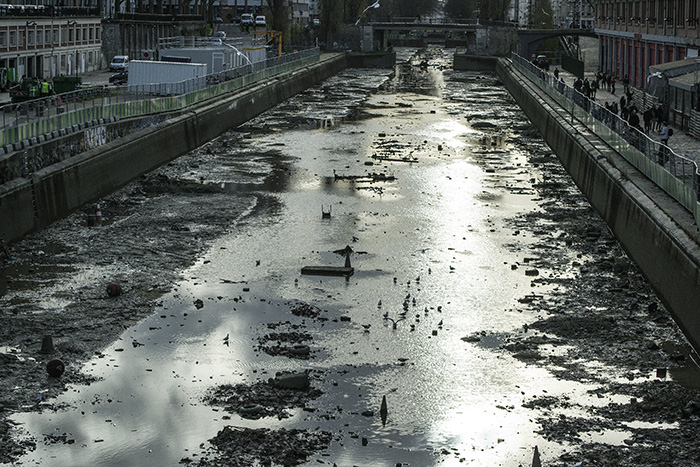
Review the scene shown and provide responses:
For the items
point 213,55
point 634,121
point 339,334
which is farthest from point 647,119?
point 213,55

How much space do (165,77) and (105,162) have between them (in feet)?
66.3

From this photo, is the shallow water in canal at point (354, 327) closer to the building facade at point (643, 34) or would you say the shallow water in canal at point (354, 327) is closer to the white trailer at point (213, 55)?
the building facade at point (643, 34)

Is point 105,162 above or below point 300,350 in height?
above

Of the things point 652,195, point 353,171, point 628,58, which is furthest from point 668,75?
point 628,58

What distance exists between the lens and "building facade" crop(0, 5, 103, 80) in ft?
230

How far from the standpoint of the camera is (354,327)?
85.0ft

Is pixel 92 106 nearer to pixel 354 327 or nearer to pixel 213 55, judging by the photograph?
pixel 354 327

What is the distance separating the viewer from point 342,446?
19.4 metres

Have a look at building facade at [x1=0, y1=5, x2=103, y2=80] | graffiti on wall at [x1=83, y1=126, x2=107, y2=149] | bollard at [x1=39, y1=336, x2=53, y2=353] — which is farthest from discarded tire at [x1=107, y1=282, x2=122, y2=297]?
building facade at [x1=0, y1=5, x2=103, y2=80]

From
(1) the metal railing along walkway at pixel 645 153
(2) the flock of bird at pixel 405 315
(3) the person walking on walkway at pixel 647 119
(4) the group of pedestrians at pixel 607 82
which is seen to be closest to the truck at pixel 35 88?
(1) the metal railing along walkway at pixel 645 153

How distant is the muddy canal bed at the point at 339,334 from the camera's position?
1966 centimetres

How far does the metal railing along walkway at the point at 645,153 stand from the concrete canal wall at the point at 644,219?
0.97 feet

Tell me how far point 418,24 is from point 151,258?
10370 centimetres

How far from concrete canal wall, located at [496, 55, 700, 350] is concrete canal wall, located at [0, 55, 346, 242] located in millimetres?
17142
